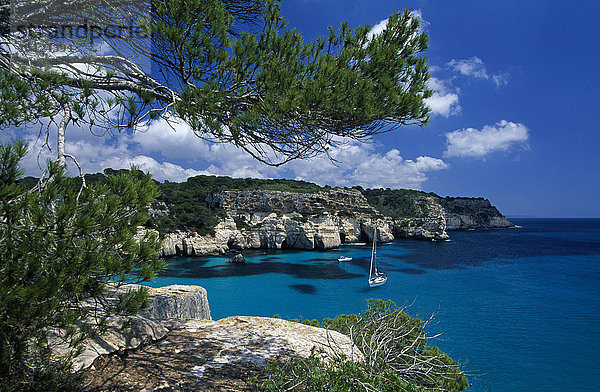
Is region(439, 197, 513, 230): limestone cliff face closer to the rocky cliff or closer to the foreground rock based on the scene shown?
the rocky cliff

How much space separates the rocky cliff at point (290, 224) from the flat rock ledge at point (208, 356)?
29.5 meters

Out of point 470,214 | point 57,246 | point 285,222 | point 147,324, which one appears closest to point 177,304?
point 147,324

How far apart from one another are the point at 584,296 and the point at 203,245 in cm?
3412

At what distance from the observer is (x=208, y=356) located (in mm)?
3504

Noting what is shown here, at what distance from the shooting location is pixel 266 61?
312cm

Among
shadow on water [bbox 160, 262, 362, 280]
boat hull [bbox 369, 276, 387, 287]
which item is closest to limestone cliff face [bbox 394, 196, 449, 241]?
shadow on water [bbox 160, 262, 362, 280]

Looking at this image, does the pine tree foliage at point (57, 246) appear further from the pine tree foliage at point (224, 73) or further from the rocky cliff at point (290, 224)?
the rocky cliff at point (290, 224)

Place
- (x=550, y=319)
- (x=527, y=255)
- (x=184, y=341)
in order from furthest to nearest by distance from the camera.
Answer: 1. (x=527, y=255)
2. (x=550, y=319)
3. (x=184, y=341)

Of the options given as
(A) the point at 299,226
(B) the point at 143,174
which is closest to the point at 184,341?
(B) the point at 143,174

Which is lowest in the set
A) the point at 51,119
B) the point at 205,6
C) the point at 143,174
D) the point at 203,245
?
the point at 203,245

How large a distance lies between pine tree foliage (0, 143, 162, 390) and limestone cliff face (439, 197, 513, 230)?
8404cm

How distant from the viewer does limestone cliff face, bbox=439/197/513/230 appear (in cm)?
7769

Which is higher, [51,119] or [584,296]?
[51,119]

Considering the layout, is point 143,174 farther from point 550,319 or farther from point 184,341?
point 550,319
